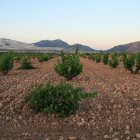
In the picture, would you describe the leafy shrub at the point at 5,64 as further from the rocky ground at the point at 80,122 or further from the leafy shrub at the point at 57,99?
the leafy shrub at the point at 57,99

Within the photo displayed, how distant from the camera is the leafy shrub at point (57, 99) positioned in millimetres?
8909

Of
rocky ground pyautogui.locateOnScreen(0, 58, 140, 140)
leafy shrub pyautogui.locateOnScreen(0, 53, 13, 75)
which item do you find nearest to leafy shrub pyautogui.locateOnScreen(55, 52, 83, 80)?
rocky ground pyautogui.locateOnScreen(0, 58, 140, 140)

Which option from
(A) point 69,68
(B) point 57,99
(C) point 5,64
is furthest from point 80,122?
(C) point 5,64

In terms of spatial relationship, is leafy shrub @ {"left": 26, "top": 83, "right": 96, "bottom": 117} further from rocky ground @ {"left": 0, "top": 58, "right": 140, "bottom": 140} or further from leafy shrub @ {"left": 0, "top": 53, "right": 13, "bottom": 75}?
leafy shrub @ {"left": 0, "top": 53, "right": 13, "bottom": 75}

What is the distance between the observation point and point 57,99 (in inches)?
356

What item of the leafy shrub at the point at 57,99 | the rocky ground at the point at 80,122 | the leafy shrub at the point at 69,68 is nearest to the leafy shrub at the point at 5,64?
the leafy shrub at the point at 69,68

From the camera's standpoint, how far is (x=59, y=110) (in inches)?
354

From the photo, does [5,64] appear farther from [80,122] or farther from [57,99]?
[80,122]

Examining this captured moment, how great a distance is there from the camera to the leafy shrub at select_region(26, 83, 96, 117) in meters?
8.91

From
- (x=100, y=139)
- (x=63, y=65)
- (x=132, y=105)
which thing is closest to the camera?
(x=100, y=139)

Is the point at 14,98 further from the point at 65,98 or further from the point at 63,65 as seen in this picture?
the point at 63,65

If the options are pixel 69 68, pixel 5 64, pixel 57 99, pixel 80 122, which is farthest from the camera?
pixel 5 64

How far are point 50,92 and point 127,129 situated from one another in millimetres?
2170

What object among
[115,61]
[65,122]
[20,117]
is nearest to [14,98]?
[20,117]
